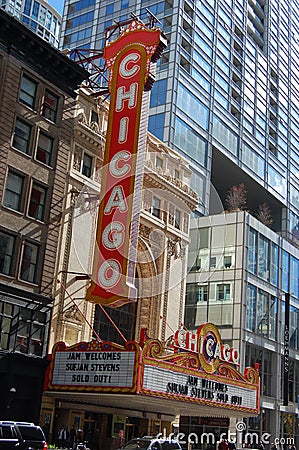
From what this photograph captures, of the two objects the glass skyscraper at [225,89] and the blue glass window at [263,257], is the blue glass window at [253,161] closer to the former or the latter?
the glass skyscraper at [225,89]

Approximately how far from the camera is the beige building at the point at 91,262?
1453 inches

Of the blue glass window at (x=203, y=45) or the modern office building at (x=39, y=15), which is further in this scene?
the modern office building at (x=39, y=15)

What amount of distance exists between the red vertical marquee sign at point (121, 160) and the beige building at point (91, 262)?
260 cm

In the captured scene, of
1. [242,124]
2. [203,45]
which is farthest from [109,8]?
[242,124]

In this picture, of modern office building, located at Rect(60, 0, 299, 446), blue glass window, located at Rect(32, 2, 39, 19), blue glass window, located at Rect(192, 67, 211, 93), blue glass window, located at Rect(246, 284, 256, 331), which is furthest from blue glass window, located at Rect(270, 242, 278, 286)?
blue glass window, located at Rect(32, 2, 39, 19)

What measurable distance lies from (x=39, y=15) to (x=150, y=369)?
15786 cm

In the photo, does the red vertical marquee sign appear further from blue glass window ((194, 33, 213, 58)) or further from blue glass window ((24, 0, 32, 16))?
blue glass window ((24, 0, 32, 16))

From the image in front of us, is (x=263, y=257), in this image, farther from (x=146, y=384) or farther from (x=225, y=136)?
(x=146, y=384)

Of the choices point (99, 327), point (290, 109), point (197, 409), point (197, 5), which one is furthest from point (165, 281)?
point (290, 109)

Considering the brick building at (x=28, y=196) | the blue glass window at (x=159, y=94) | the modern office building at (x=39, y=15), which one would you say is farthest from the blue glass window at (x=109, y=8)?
the modern office building at (x=39, y=15)

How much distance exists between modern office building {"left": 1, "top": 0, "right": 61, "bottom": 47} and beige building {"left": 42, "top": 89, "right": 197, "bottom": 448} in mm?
126705

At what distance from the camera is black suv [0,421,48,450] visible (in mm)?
21906

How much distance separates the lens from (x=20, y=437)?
22.2 metres

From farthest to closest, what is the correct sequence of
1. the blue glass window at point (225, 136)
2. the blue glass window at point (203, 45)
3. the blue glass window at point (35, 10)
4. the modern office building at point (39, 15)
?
the blue glass window at point (35, 10) → the modern office building at point (39, 15) → the blue glass window at point (225, 136) → the blue glass window at point (203, 45)
